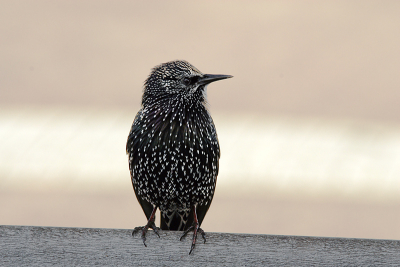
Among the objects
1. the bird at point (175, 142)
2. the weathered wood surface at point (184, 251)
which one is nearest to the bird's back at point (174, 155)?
the bird at point (175, 142)

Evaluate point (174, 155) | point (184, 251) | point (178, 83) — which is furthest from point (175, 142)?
point (184, 251)

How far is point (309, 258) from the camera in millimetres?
2578

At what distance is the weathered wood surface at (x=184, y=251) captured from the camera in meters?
2.56

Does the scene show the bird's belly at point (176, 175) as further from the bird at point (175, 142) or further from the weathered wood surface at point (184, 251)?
the weathered wood surface at point (184, 251)

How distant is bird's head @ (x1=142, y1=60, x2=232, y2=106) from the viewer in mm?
3221

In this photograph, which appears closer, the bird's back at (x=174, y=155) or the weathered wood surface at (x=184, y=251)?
the weathered wood surface at (x=184, y=251)

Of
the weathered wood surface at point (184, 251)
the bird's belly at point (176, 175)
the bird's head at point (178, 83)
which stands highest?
the bird's head at point (178, 83)

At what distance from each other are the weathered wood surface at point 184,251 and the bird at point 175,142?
1.67ft

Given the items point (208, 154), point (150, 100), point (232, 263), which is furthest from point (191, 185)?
point (232, 263)

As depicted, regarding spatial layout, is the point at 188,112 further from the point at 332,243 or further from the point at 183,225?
the point at 332,243

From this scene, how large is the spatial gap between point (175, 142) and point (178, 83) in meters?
0.30

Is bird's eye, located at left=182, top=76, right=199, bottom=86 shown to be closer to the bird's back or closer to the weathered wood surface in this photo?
the bird's back

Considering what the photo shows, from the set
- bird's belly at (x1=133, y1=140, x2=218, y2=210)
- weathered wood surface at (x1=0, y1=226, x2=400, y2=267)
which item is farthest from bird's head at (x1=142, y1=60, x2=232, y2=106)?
weathered wood surface at (x1=0, y1=226, x2=400, y2=267)

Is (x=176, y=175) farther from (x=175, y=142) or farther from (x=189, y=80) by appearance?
(x=189, y=80)
